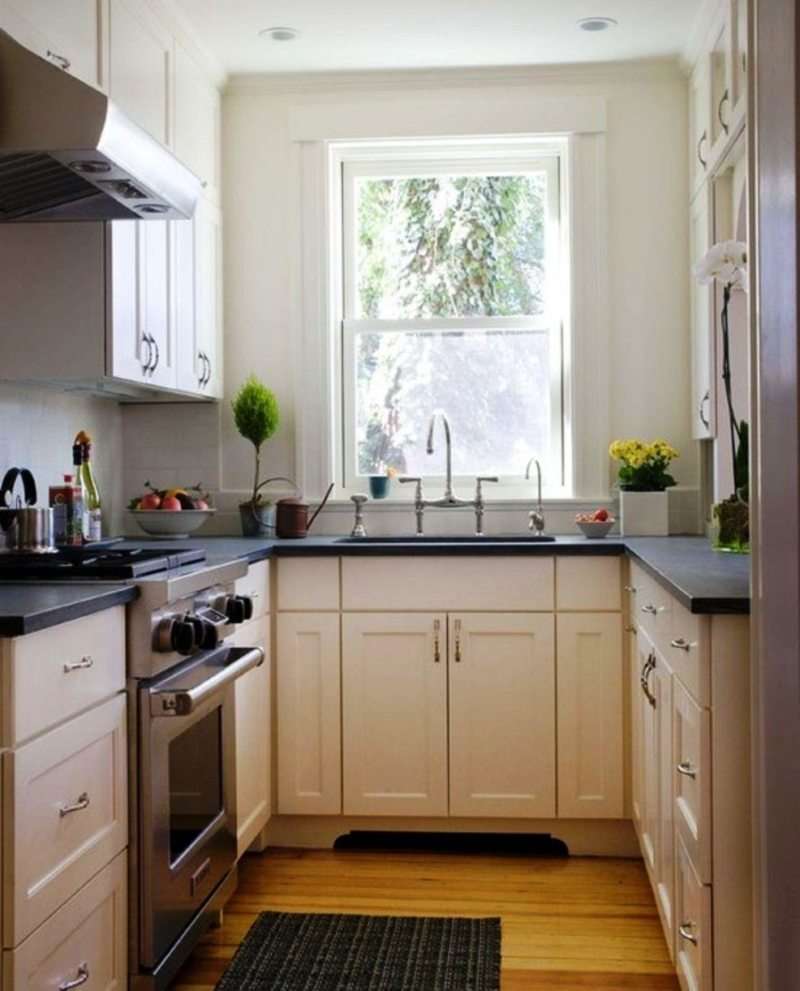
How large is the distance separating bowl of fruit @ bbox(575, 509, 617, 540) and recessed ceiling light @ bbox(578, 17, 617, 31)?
4.98 ft

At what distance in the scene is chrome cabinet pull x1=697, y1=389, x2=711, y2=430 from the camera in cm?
355

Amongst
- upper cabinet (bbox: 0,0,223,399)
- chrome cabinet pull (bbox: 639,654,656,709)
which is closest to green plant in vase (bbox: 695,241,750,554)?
chrome cabinet pull (bbox: 639,654,656,709)

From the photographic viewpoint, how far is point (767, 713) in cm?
141

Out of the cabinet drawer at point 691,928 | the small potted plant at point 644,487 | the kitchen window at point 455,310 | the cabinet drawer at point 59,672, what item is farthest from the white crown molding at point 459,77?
the cabinet drawer at point 691,928

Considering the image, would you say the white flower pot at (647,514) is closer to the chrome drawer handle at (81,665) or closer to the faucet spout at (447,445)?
the faucet spout at (447,445)

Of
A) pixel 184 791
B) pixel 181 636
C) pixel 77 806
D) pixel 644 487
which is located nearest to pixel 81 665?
pixel 77 806

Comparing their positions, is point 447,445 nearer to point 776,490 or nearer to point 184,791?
point 184,791

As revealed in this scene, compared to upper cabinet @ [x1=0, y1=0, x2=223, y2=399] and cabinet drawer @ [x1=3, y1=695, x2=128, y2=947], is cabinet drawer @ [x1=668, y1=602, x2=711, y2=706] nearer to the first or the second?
cabinet drawer @ [x1=3, y1=695, x2=128, y2=947]

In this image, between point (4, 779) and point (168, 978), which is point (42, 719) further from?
point (168, 978)

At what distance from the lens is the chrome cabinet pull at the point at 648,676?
8.80 ft

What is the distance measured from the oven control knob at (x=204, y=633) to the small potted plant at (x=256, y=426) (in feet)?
4.35

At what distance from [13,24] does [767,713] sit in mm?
2034

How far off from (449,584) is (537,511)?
67 cm

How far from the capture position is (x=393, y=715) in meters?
3.41
